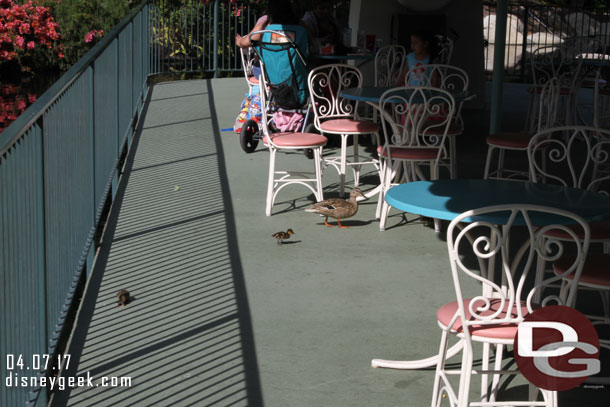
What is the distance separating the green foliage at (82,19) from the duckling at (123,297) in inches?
591

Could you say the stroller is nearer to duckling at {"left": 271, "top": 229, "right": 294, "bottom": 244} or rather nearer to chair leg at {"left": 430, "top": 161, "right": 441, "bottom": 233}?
chair leg at {"left": 430, "top": 161, "right": 441, "bottom": 233}

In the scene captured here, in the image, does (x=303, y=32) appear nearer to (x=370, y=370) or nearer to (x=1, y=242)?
(x=370, y=370)

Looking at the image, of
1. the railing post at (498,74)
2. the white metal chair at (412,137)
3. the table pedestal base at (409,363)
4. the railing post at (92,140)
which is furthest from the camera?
Answer: the railing post at (498,74)

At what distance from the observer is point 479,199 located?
3.70 meters

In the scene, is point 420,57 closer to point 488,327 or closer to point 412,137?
point 412,137

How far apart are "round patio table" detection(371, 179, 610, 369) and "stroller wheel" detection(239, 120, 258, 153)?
556cm

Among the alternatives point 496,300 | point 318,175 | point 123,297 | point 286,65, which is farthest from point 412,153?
point 496,300

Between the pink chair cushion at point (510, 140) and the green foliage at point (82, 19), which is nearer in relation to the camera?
the pink chair cushion at point (510, 140)

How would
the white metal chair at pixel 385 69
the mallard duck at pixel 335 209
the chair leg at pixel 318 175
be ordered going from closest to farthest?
1. the mallard duck at pixel 335 209
2. the chair leg at pixel 318 175
3. the white metal chair at pixel 385 69

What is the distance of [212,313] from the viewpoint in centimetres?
477

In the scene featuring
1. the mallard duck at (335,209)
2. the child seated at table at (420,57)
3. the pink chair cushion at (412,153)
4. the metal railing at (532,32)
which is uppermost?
the metal railing at (532,32)

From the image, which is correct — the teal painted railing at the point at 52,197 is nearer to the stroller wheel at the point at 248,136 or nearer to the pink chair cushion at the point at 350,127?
the stroller wheel at the point at 248,136

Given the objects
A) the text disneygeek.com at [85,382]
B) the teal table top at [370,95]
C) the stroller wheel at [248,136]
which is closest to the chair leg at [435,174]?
the teal table top at [370,95]

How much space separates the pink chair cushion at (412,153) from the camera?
6.25 meters
